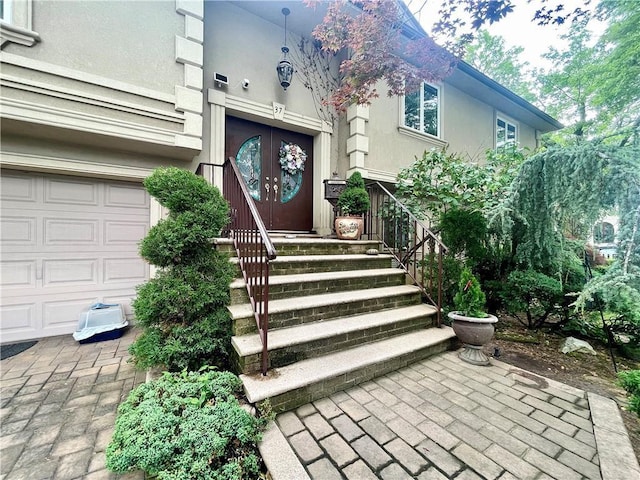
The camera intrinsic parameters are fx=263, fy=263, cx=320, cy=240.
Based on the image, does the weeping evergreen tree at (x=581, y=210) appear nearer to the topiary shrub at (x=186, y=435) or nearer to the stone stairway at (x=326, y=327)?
the stone stairway at (x=326, y=327)

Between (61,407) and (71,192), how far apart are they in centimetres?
275

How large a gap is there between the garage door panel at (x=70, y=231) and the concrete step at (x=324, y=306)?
8.78ft

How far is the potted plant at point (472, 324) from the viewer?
2629mm

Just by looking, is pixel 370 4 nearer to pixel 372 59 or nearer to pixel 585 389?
pixel 372 59

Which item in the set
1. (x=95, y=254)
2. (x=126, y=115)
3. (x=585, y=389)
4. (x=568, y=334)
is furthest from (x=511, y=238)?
(x=95, y=254)

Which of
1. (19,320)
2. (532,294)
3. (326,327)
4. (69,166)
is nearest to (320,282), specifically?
(326,327)

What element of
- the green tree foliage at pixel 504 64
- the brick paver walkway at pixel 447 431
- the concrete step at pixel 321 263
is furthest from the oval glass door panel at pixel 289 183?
the green tree foliage at pixel 504 64

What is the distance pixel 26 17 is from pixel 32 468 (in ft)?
12.5

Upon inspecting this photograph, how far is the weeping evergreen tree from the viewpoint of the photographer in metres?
2.29

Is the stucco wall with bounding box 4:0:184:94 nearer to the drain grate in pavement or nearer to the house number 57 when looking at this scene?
the house number 57

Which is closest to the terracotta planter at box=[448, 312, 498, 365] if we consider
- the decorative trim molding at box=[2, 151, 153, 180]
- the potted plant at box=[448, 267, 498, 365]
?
the potted plant at box=[448, 267, 498, 365]

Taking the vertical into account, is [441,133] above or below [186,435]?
above

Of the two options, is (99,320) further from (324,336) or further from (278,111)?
(278,111)

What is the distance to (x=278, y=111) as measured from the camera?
438 cm
